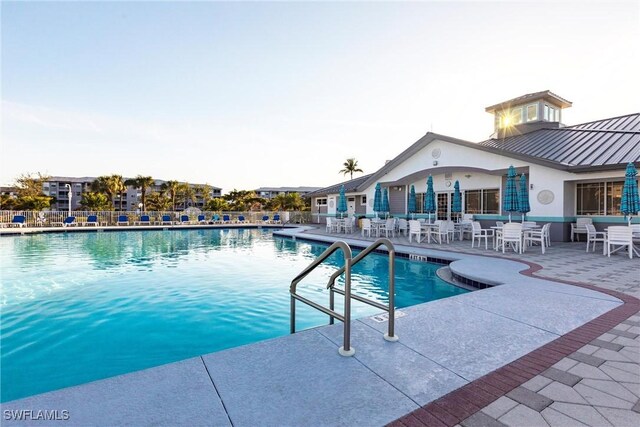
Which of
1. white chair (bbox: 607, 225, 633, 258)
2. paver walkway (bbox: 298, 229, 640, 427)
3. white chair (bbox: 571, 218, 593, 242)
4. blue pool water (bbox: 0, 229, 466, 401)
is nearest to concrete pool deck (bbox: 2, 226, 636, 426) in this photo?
paver walkway (bbox: 298, 229, 640, 427)

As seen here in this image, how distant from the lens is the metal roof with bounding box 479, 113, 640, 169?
12.3 meters

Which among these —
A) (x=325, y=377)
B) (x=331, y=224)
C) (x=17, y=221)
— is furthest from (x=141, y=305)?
(x=17, y=221)

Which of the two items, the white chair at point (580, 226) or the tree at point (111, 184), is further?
the tree at point (111, 184)

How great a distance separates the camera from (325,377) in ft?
8.63

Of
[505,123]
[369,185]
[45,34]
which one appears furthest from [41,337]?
[505,123]

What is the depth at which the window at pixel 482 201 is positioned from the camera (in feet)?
53.6

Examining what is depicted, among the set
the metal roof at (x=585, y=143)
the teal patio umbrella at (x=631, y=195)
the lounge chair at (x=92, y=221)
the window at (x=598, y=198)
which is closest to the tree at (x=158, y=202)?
the lounge chair at (x=92, y=221)

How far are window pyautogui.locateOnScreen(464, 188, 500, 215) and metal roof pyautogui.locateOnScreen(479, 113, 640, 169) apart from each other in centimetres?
237

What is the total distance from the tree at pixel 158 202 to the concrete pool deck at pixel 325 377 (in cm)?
5108

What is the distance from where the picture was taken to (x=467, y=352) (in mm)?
3121

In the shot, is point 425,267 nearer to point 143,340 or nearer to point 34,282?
point 143,340

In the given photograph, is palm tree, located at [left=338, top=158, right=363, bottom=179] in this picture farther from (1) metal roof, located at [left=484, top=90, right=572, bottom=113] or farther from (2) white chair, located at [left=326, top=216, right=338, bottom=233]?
(2) white chair, located at [left=326, top=216, right=338, bottom=233]

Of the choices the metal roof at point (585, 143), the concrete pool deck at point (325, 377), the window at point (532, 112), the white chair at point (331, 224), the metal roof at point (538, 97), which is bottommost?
the concrete pool deck at point (325, 377)

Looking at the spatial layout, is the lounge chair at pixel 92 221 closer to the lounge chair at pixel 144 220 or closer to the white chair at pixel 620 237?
the lounge chair at pixel 144 220
